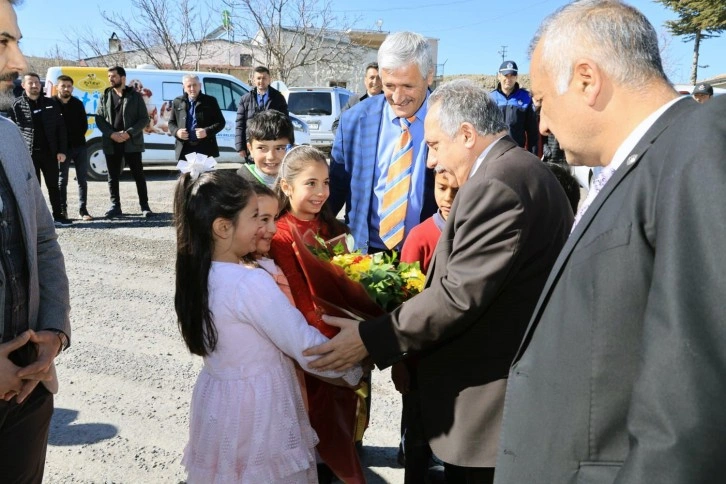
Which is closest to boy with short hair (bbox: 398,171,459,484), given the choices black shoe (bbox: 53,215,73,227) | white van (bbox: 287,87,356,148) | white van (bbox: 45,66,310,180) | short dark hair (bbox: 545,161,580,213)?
short dark hair (bbox: 545,161,580,213)

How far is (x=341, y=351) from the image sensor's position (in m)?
2.42

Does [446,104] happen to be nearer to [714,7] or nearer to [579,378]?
[579,378]

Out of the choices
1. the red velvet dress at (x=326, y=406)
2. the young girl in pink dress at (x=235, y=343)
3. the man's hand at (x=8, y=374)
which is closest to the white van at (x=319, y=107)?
the red velvet dress at (x=326, y=406)

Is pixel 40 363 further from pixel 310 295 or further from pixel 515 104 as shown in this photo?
pixel 515 104

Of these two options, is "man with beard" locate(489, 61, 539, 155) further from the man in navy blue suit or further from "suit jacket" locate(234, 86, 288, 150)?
the man in navy blue suit

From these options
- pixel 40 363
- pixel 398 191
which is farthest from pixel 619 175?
pixel 398 191

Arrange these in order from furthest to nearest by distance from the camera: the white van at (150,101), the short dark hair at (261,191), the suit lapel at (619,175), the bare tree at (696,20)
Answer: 1. the bare tree at (696,20)
2. the white van at (150,101)
3. the short dark hair at (261,191)
4. the suit lapel at (619,175)

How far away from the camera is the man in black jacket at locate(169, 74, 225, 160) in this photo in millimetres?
9523

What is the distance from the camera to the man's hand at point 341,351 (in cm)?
241

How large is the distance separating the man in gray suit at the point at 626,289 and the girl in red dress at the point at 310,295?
1.37 metres

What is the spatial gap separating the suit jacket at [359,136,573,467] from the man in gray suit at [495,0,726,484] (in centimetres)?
43

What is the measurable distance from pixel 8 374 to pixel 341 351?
1.15 metres

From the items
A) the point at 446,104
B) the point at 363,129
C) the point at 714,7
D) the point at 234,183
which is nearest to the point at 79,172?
the point at 363,129

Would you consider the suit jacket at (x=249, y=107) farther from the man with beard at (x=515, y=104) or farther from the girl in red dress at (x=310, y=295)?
the girl in red dress at (x=310, y=295)
